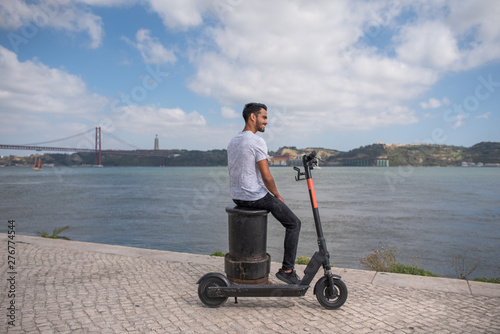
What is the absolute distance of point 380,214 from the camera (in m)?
25.5

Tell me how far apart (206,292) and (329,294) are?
1303 mm

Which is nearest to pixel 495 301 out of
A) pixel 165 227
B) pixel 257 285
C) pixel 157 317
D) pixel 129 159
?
pixel 257 285

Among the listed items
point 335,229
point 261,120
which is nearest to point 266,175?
point 261,120

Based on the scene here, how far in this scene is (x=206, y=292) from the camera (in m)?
4.17

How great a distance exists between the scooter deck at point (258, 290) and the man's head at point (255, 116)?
66.9 inches

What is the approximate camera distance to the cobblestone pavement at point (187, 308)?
3676 millimetres

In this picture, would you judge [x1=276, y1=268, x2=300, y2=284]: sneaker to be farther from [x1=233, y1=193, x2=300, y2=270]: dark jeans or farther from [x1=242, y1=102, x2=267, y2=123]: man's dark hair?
[x1=242, y1=102, x2=267, y2=123]: man's dark hair

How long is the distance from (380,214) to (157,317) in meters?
23.7

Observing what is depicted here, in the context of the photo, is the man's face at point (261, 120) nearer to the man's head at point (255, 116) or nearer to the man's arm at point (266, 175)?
the man's head at point (255, 116)

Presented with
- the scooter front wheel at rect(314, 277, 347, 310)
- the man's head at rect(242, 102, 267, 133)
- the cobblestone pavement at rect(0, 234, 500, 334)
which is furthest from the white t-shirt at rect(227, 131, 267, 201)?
the cobblestone pavement at rect(0, 234, 500, 334)

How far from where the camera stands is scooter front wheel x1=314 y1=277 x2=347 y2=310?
13.5 ft

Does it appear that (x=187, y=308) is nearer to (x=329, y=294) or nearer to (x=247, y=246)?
(x=247, y=246)

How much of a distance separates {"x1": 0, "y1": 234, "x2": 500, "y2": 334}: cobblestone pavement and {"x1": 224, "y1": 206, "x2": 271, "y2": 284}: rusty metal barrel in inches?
12.7

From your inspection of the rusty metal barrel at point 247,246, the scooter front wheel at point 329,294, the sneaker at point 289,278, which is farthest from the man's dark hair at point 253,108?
the scooter front wheel at point 329,294
